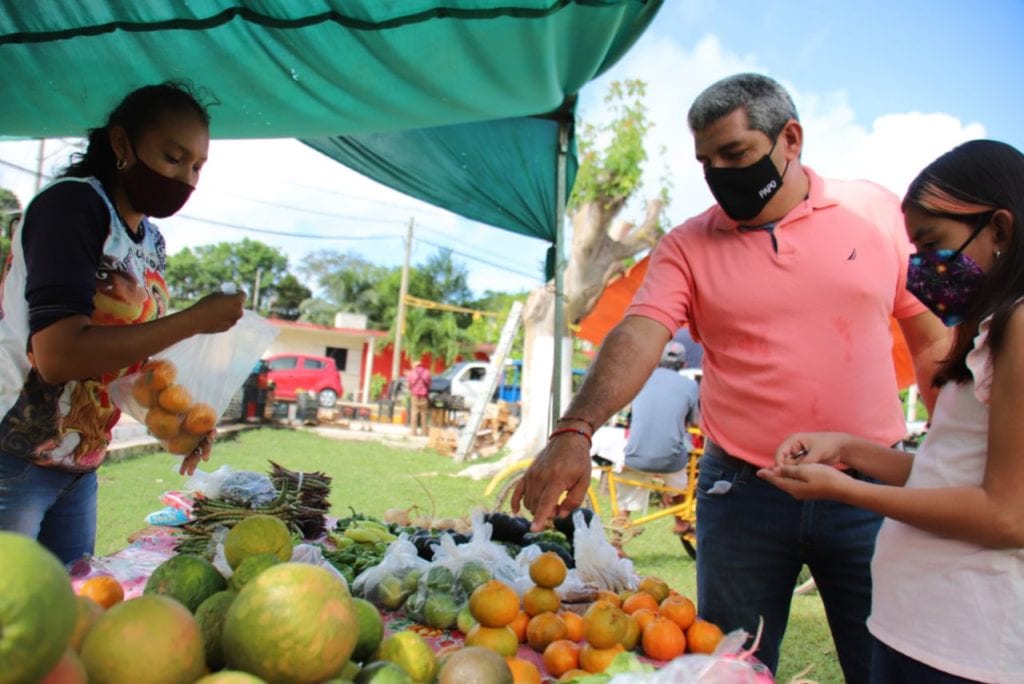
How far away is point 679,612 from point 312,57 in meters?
2.12

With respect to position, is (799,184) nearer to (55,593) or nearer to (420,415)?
(55,593)

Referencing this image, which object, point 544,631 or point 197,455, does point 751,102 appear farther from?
point 197,455

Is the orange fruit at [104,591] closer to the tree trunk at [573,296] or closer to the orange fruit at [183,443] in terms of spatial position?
the orange fruit at [183,443]

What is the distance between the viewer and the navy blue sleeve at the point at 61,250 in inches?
63.9

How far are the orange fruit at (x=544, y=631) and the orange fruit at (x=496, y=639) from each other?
10 cm

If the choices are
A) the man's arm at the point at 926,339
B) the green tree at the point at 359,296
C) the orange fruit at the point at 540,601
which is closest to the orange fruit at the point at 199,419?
the orange fruit at the point at 540,601

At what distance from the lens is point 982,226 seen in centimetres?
141

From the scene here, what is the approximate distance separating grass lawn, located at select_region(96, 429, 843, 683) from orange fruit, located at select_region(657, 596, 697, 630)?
1866 mm

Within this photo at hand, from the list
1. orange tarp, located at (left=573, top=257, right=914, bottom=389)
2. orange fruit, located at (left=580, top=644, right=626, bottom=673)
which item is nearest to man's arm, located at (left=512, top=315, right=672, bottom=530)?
orange fruit, located at (left=580, top=644, right=626, bottom=673)

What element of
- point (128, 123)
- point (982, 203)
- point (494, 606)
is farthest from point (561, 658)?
point (128, 123)

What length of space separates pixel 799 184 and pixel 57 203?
2.05 meters

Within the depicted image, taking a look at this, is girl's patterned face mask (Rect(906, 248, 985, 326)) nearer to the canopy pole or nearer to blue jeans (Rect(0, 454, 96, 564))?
the canopy pole

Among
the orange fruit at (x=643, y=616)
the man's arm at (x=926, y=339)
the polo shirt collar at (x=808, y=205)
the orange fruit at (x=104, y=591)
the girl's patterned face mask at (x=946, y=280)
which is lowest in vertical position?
the orange fruit at (x=643, y=616)

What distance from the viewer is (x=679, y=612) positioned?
1.91 meters
